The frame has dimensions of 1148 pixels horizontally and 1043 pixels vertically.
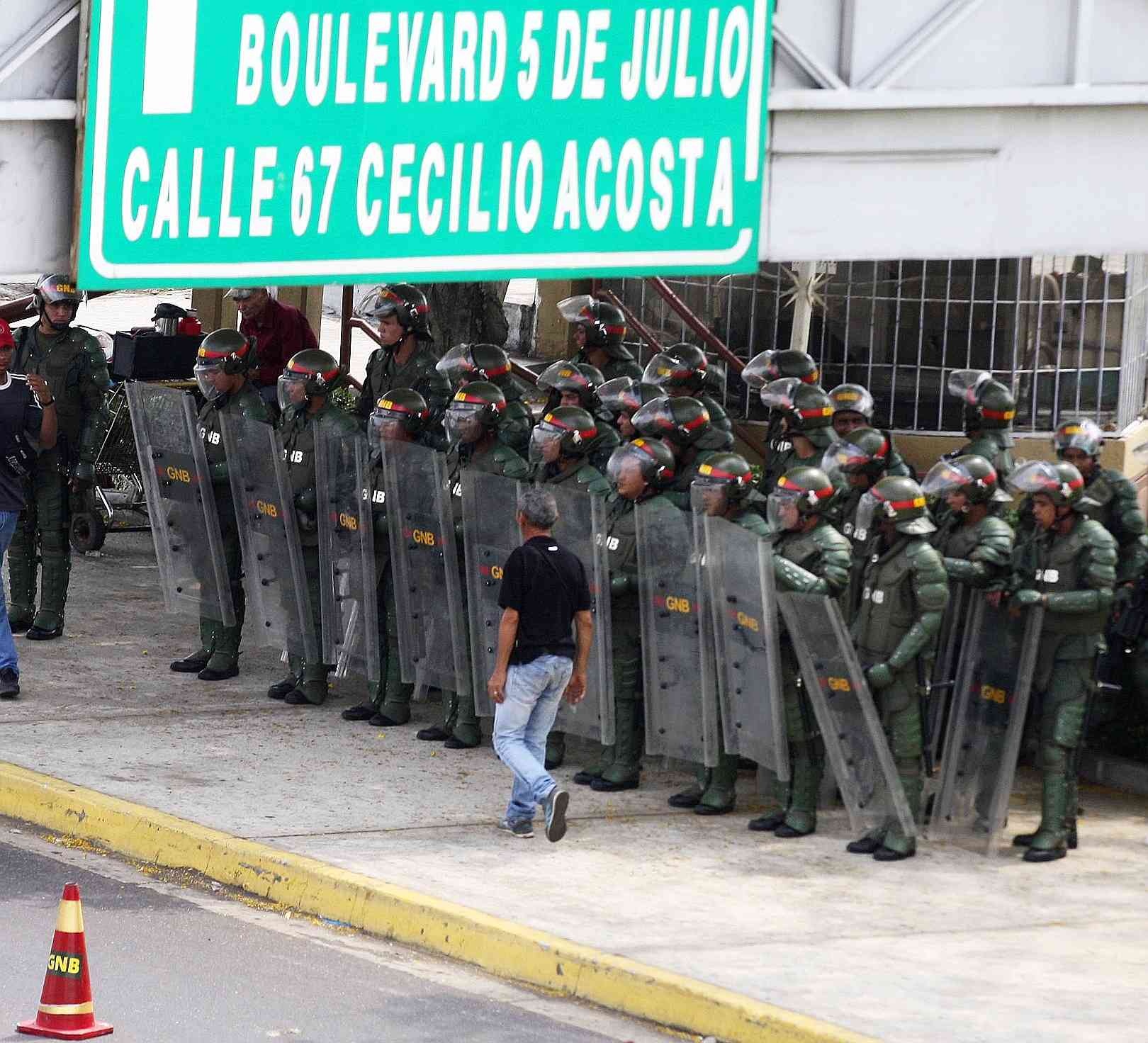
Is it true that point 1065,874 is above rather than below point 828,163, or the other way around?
below

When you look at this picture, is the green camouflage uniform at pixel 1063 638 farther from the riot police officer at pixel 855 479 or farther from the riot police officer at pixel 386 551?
the riot police officer at pixel 386 551

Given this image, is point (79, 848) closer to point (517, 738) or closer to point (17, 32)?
point (517, 738)

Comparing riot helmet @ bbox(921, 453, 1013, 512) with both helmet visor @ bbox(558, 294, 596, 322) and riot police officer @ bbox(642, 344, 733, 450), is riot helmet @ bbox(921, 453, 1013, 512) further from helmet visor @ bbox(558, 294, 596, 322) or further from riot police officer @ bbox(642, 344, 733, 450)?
helmet visor @ bbox(558, 294, 596, 322)

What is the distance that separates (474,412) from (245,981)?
441cm

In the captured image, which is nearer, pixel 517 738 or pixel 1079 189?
pixel 1079 189

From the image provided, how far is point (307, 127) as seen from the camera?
7586mm

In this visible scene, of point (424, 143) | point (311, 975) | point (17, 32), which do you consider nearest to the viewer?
point (17, 32)

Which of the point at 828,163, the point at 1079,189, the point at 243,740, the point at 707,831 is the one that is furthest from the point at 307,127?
the point at 243,740

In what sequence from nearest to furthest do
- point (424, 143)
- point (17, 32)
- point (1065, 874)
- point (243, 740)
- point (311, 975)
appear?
point (17, 32) < point (424, 143) < point (311, 975) < point (1065, 874) < point (243, 740)

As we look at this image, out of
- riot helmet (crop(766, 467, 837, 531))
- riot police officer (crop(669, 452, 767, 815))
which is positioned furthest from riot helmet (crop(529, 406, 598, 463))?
riot helmet (crop(766, 467, 837, 531))

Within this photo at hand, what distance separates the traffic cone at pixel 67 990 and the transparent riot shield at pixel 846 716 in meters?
4.14

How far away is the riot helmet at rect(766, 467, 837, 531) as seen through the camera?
11.2 m

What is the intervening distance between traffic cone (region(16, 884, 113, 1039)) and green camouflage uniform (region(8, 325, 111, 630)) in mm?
7069

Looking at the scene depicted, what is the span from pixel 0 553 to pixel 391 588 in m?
2.20
